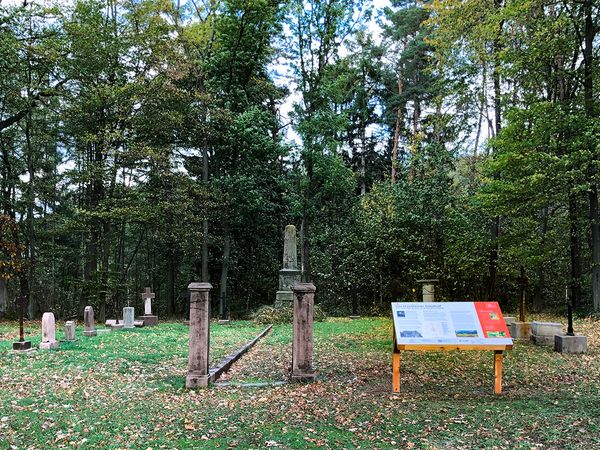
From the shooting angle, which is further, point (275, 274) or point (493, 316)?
point (275, 274)

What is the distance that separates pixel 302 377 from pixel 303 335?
0.59 metres

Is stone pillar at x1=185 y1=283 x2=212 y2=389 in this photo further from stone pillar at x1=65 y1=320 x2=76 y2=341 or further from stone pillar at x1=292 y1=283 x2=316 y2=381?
stone pillar at x1=65 y1=320 x2=76 y2=341

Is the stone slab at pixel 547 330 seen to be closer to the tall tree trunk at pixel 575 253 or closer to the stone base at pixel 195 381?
the tall tree trunk at pixel 575 253

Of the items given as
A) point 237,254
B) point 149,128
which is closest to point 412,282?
point 237,254

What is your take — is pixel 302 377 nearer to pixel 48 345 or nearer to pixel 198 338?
pixel 198 338

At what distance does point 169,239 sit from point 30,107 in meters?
6.73

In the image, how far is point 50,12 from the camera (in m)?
15.4

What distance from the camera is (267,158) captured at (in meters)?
20.1

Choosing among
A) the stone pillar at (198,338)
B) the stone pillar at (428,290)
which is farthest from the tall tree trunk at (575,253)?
the stone pillar at (198,338)

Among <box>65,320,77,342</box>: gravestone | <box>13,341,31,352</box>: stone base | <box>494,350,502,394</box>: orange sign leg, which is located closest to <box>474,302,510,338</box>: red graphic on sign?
<box>494,350,502,394</box>: orange sign leg

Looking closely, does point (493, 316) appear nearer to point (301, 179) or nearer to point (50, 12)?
point (301, 179)

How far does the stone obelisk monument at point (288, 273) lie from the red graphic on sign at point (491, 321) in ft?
37.6

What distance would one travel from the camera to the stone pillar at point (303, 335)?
6530mm

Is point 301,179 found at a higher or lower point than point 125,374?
higher
